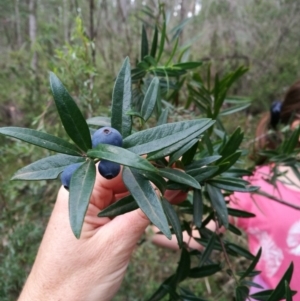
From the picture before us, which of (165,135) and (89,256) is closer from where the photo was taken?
(165,135)

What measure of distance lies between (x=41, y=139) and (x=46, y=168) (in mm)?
38

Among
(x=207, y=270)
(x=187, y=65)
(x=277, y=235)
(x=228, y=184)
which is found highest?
(x=187, y=65)

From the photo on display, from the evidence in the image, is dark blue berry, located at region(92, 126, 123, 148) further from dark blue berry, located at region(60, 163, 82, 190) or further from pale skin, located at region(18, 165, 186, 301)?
pale skin, located at region(18, 165, 186, 301)


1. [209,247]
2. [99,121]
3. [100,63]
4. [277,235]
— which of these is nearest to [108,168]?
[99,121]

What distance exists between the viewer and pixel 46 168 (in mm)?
386

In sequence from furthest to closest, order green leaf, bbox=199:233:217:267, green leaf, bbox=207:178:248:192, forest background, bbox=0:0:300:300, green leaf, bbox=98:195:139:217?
1. forest background, bbox=0:0:300:300
2. green leaf, bbox=199:233:217:267
3. green leaf, bbox=207:178:248:192
4. green leaf, bbox=98:195:139:217

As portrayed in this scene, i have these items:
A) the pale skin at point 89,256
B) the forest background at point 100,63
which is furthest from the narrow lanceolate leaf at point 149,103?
the forest background at point 100,63

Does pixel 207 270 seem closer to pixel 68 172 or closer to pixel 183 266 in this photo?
pixel 183 266

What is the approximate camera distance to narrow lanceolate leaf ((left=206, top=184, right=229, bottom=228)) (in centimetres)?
61

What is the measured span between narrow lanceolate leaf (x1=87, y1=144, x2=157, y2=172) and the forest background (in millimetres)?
510

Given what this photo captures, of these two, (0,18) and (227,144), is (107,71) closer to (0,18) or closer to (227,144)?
(227,144)

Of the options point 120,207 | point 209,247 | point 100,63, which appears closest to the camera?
point 120,207

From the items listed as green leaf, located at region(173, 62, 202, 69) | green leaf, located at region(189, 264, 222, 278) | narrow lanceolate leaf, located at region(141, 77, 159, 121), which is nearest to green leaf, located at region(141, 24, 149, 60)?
green leaf, located at region(173, 62, 202, 69)

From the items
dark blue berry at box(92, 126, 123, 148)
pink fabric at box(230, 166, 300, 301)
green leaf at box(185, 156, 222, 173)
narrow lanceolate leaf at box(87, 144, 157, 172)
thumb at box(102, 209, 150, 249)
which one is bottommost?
pink fabric at box(230, 166, 300, 301)
